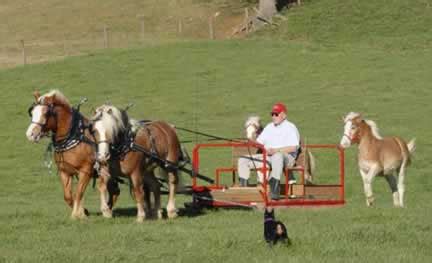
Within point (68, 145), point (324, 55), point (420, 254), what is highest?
point (324, 55)

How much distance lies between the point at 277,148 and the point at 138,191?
2665 mm

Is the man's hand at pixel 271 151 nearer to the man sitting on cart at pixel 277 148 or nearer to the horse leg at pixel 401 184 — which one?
the man sitting on cart at pixel 277 148

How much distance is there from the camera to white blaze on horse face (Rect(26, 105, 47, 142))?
15.3m

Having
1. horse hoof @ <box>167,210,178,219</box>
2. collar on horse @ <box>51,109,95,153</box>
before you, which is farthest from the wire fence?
collar on horse @ <box>51,109,95,153</box>

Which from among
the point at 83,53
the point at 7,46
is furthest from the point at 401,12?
the point at 7,46

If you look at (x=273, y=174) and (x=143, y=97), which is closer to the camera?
(x=273, y=174)

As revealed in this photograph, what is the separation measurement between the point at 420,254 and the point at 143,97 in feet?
86.9

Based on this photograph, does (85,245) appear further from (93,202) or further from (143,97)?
(143,97)

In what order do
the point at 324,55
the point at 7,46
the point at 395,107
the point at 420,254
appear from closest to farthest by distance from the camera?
1. the point at 420,254
2. the point at 395,107
3. the point at 324,55
4. the point at 7,46

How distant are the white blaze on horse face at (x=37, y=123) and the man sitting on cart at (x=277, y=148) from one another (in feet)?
12.1

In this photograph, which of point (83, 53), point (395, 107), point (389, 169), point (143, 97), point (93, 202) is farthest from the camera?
point (83, 53)

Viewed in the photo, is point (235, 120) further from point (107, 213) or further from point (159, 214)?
point (107, 213)

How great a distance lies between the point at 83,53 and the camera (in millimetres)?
48500

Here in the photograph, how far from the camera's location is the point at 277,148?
17188 mm
